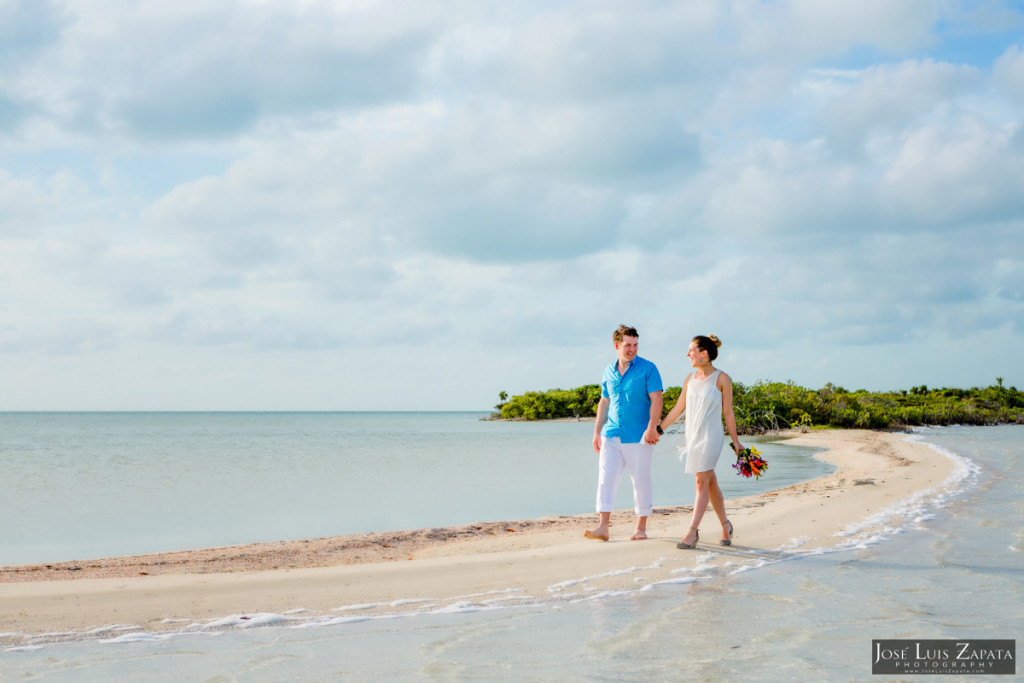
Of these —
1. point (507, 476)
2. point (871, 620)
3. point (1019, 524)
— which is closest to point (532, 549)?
point (871, 620)

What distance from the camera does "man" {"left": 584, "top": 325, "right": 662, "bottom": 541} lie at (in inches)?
317

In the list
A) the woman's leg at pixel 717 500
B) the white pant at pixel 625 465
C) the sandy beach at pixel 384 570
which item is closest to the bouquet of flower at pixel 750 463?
the woman's leg at pixel 717 500

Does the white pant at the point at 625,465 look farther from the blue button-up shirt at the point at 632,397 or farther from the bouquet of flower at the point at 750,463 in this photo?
the bouquet of flower at the point at 750,463

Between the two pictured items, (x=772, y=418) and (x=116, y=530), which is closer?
(x=116, y=530)

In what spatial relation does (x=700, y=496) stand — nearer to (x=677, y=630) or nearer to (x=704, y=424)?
(x=704, y=424)

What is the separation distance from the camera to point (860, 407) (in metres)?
52.0

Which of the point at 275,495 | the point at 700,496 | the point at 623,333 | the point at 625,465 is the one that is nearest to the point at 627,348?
the point at 623,333

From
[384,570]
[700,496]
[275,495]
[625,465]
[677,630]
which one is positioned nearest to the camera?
[677,630]

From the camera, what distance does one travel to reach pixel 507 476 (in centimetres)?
2225

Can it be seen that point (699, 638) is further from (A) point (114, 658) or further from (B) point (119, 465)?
(B) point (119, 465)

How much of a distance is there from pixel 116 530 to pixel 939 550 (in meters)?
12.7

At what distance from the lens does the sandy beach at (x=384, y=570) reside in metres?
6.02

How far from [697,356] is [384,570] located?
3841 millimetres

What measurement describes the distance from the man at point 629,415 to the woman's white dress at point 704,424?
0.37m
